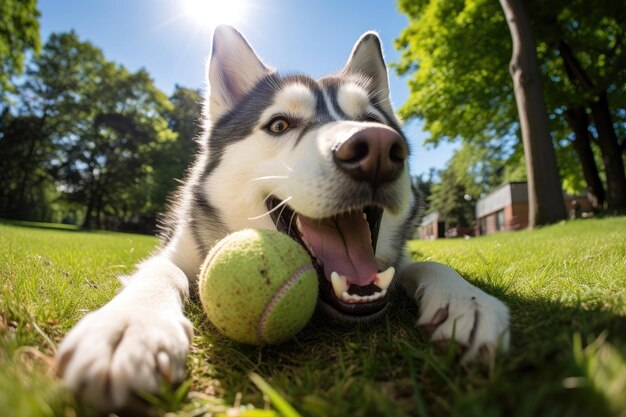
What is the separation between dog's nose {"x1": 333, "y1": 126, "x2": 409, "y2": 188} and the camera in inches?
73.6

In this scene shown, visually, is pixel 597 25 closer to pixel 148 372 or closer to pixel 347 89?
pixel 347 89

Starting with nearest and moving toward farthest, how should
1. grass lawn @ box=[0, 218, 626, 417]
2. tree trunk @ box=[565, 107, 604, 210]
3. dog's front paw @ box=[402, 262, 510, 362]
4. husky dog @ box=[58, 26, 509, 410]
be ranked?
1. grass lawn @ box=[0, 218, 626, 417]
2. husky dog @ box=[58, 26, 509, 410]
3. dog's front paw @ box=[402, 262, 510, 362]
4. tree trunk @ box=[565, 107, 604, 210]

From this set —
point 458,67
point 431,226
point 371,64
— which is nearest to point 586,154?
point 458,67

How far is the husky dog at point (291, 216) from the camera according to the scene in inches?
51.4

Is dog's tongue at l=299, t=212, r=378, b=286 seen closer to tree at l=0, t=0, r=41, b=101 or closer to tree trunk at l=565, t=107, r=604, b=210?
tree trunk at l=565, t=107, r=604, b=210

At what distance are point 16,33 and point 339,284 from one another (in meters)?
28.4

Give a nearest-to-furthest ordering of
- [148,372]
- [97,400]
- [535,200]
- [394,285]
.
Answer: [97,400] → [148,372] → [394,285] → [535,200]

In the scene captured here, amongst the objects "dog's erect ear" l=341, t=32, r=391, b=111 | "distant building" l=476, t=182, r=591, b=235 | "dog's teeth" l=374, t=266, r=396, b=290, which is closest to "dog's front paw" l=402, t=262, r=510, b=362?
"dog's teeth" l=374, t=266, r=396, b=290

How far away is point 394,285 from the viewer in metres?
2.78

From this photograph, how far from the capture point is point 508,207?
39844 mm

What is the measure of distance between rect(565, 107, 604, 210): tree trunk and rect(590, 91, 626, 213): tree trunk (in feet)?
2.20

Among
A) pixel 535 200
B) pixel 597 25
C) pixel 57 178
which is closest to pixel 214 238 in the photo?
Answer: pixel 535 200

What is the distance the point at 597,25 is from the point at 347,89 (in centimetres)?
1771

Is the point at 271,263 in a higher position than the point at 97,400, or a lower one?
higher
